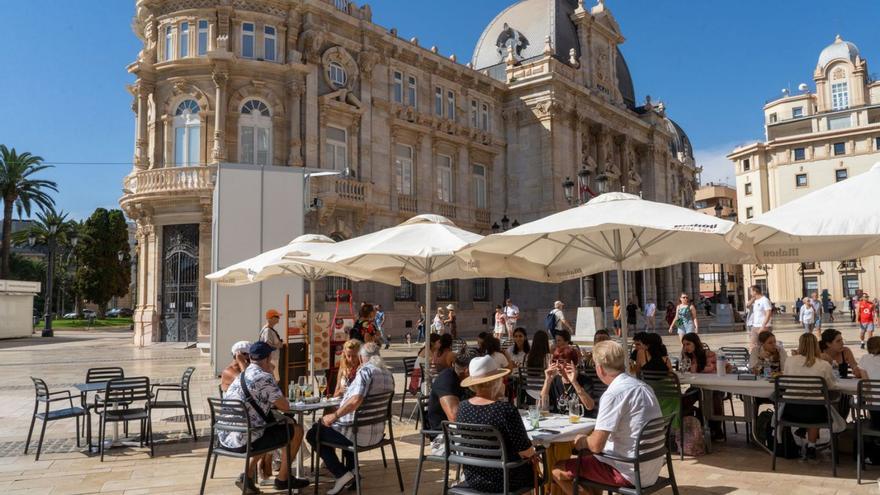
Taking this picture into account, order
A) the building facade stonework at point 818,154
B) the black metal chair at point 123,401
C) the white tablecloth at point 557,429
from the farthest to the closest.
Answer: the building facade stonework at point 818,154 → the black metal chair at point 123,401 → the white tablecloth at point 557,429

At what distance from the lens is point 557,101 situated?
115ft

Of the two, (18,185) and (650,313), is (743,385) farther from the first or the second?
(18,185)

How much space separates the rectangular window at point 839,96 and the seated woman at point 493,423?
8550cm

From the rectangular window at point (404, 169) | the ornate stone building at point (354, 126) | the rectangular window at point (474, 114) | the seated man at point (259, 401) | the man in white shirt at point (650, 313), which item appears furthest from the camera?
the rectangular window at point (474, 114)

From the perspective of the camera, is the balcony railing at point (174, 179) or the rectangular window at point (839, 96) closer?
the balcony railing at point (174, 179)

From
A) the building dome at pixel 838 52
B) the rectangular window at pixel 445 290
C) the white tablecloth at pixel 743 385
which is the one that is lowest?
the white tablecloth at pixel 743 385

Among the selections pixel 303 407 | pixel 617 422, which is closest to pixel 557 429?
pixel 617 422

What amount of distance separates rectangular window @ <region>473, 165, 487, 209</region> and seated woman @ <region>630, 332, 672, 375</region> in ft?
88.0

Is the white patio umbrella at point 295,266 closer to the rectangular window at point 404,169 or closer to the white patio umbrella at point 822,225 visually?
the white patio umbrella at point 822,225

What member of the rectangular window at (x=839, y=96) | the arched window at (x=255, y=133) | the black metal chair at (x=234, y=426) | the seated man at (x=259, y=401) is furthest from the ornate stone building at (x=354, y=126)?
the rectangular window at (x=839, y=96)

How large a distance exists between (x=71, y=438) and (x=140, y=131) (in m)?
18.6

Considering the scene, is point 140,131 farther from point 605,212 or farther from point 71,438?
point 605,212

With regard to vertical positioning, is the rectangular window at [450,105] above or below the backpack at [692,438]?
above

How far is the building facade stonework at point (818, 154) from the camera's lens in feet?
214
